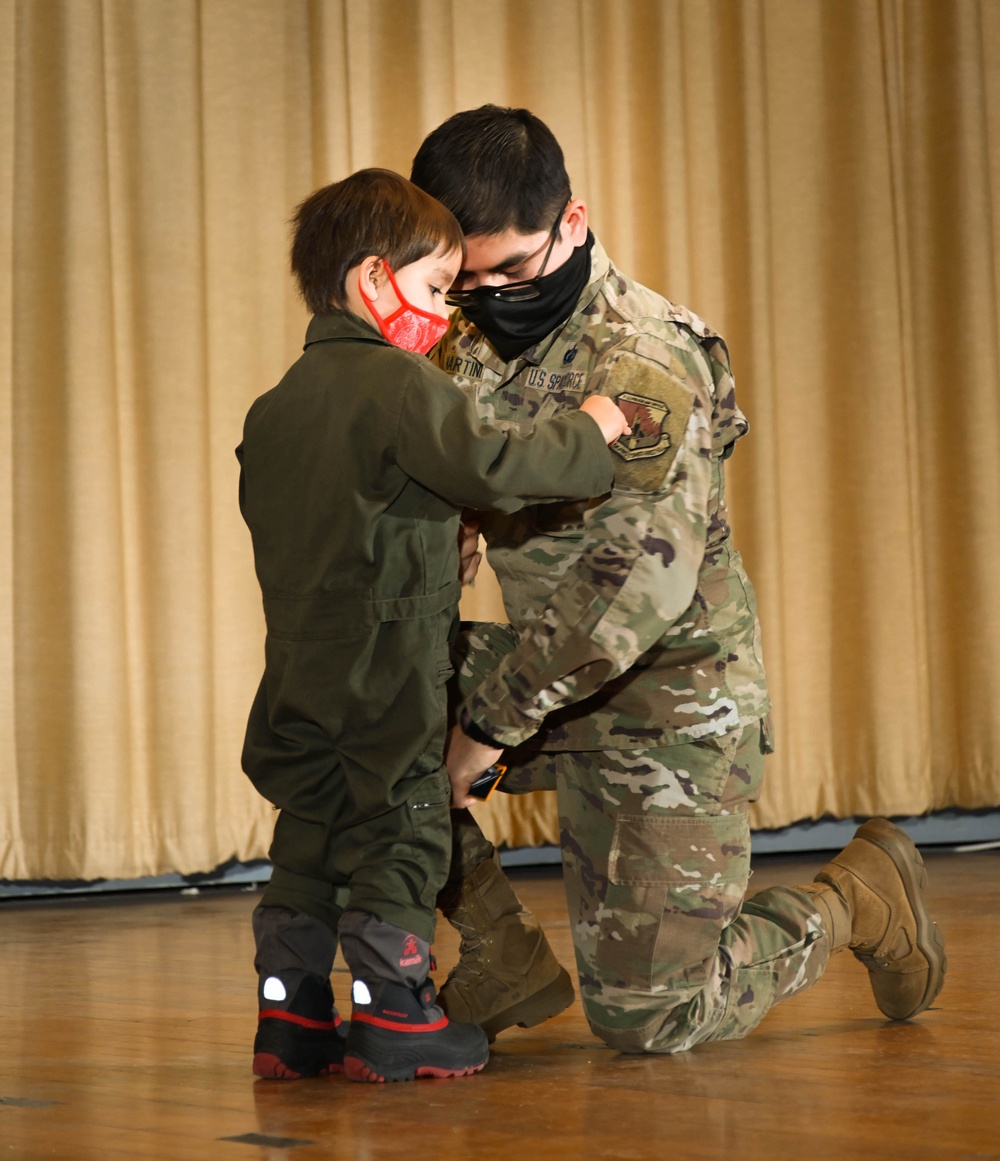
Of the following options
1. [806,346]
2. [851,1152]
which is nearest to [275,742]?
[851,1152]

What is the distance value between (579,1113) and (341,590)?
55 centimetres

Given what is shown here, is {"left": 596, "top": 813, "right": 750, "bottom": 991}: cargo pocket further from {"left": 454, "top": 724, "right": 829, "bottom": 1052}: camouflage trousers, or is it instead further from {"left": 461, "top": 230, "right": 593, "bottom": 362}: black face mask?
{"left": 461, "top": 230, "right": 593, "bottom": 362}: black face mask

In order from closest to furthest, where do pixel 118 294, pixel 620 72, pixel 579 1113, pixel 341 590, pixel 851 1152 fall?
pixel 851 1152, pixel 579 1113, pixel 341 590, pixel 118 294, pixel 620 72

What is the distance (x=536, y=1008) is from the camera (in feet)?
A: 5.62

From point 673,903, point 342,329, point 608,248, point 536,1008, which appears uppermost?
point 608,248

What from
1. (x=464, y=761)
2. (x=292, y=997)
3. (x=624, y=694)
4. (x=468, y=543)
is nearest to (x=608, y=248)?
(x=468, y=543)

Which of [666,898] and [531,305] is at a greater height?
[531,305]

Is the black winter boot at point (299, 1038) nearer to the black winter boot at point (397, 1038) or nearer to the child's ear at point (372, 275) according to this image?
the black winter boot at point (397, 1038)

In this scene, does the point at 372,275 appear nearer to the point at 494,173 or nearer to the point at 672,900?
the point at 494,173

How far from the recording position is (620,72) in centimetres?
386

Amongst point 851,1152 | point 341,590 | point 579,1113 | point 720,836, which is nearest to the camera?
point 851,1152

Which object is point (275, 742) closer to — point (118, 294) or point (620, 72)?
point (118, 294)

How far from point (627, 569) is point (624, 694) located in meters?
0.19

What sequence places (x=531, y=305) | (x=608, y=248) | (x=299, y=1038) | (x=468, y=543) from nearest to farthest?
1. (x=299, y=1038)
2. (x=531, y=305)
3. (x=468, y=543)
4. (x=608, y=248)
